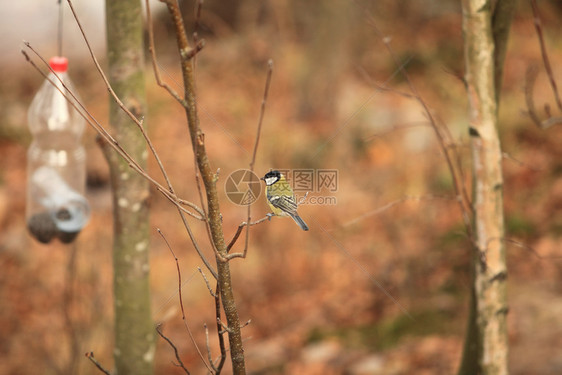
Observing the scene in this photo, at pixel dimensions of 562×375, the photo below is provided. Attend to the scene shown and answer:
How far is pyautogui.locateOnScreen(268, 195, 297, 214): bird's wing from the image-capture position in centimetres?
126

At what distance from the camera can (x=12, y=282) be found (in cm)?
661

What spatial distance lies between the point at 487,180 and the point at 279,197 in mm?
1084

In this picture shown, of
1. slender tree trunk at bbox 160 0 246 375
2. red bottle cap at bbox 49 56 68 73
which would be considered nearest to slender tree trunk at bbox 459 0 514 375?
slender tree trunk at bbox 160 0 246 375

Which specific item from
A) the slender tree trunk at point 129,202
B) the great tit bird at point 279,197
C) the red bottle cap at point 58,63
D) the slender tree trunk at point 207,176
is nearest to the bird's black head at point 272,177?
the great tit bird at point 279,197

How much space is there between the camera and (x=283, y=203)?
127cm

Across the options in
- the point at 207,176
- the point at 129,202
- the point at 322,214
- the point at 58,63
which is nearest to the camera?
the point at 207,176

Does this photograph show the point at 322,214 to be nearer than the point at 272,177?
No

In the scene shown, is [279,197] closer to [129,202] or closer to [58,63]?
[129,202]

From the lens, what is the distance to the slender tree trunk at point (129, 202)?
209 cm

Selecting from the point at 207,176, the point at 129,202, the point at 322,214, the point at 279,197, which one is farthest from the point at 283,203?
the point at 322,214

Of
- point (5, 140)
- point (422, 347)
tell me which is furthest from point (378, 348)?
point (5, 140)

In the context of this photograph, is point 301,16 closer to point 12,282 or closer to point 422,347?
point 12,282

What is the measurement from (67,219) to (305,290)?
11.3 ft

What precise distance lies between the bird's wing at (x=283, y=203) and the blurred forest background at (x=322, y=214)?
288mm
